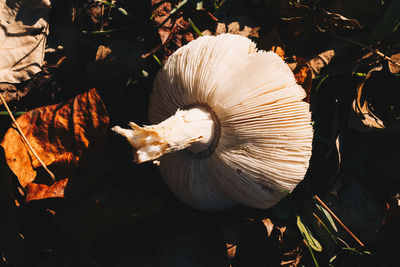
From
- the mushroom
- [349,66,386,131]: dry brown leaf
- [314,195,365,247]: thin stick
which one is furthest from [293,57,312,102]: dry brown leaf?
[314,195,365,247]: thin stick

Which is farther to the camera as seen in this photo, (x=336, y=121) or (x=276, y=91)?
(x=336, y=121)

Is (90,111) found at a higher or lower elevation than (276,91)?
lower

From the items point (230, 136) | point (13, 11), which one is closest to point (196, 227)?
point (230, 136)

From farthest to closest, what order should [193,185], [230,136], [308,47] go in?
[308,47] < [193,185] < [230,136]

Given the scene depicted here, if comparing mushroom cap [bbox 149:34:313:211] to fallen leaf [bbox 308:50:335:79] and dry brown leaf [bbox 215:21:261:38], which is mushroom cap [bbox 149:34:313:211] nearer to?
dry brown leaf [bbox 215:21:261:38]

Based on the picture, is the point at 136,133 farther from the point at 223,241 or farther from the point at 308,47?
the point at 308,47

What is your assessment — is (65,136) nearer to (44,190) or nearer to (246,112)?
(44,190)

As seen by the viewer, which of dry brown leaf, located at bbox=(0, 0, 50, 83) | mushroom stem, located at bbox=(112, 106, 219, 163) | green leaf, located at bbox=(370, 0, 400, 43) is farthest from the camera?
dry brown leaf, located at bbox=(0, 0, 50, 83)
